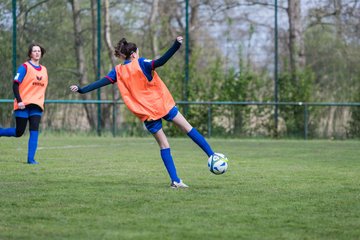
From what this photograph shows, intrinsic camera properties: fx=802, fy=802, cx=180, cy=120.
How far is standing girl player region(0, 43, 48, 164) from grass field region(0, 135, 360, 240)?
1.38ft

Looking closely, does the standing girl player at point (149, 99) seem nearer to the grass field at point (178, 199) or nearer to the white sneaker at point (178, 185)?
the white sneaker at point (178, 185)

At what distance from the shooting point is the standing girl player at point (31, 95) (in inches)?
432

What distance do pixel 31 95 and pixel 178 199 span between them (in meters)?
4.52

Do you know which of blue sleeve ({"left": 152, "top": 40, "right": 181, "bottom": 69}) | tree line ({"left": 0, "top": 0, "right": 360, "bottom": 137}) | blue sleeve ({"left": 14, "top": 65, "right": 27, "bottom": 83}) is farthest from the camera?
tree line ({"left": 0, "top": 0, "right": 360, "bottom": 137})

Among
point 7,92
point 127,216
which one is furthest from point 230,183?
point 7,92

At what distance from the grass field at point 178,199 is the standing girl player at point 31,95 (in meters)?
0.42

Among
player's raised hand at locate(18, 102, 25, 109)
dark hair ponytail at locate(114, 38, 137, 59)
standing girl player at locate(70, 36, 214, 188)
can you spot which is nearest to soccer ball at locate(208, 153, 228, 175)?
standing girl player at locate(70, 36, 214, 188)

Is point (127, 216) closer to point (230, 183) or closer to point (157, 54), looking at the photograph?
point (230, 183)

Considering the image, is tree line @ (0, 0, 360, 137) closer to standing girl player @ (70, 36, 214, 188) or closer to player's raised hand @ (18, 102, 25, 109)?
player's raised hand @ (18, 102, 25, 109)

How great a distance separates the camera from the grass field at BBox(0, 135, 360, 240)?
5.55 metres

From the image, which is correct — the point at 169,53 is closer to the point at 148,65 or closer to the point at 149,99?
the point at 148,65

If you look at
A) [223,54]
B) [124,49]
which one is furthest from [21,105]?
[223,54]

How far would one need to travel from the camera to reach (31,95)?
36.3 feet

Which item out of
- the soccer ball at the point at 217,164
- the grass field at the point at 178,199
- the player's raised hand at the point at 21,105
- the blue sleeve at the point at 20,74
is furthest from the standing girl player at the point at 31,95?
the soccer ball at the point at 217,164
